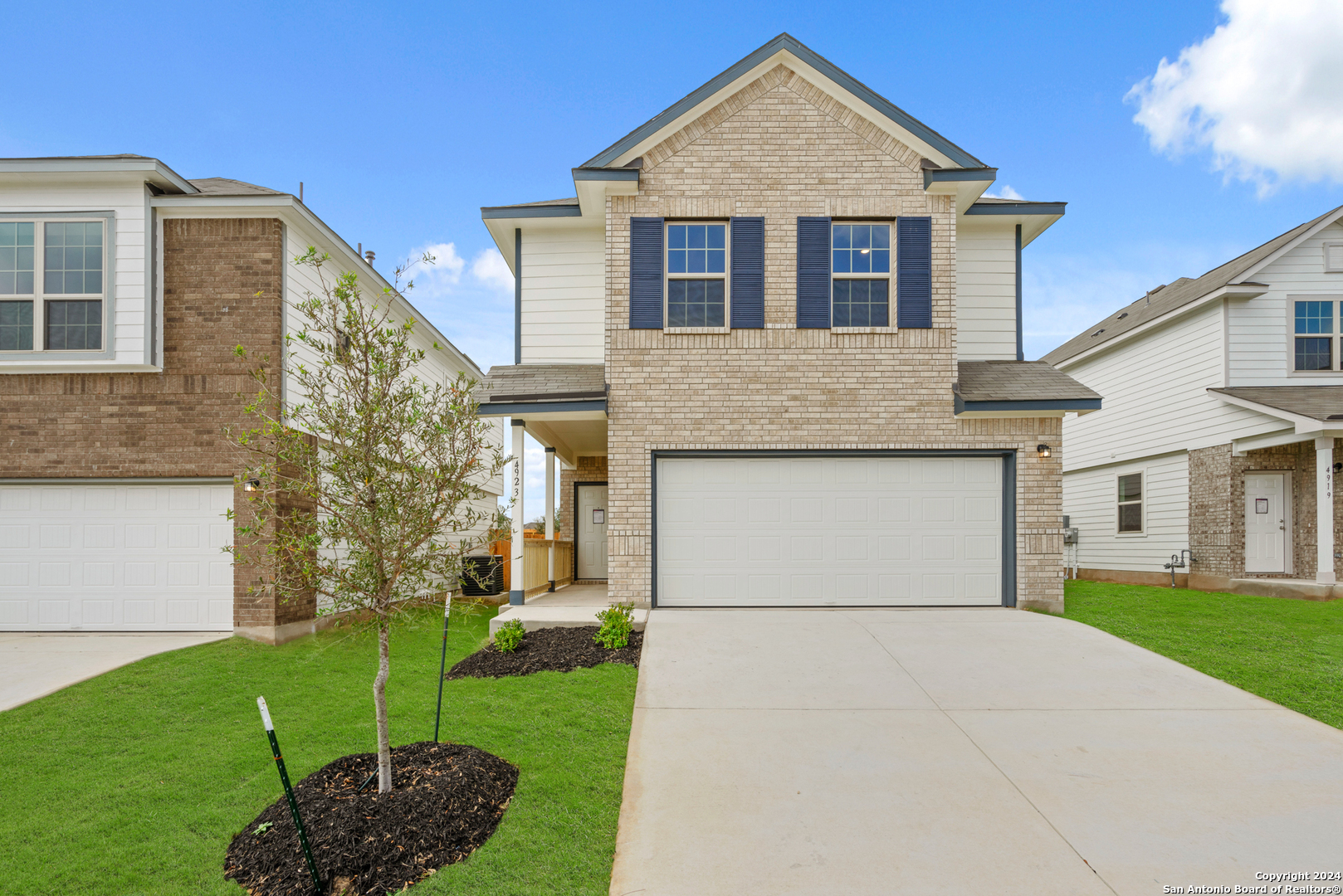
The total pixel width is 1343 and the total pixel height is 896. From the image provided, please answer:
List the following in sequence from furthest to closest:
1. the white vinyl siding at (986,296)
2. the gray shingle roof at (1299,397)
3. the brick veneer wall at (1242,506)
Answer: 1. the brick veneer wall at (1242,506)
2. the gray shingle roof at (1299,397)
3. the white vinyl siding at (986,296)

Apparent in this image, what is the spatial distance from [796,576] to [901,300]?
4287 mm

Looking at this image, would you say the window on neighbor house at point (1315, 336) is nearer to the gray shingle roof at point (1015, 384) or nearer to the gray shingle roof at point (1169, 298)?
the gray shingle roof at point (1169, 298)

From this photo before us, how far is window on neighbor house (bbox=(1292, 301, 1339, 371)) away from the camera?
14.4m

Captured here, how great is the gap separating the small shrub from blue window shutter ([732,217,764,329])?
14.3 ft

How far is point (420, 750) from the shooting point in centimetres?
496

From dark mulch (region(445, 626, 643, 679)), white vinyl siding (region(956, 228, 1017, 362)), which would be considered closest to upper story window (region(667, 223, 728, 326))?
white vinyl siding (region(956, 228, 1017, 362))

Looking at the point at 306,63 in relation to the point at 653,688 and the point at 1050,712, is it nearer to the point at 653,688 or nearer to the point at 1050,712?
the point at 653,688

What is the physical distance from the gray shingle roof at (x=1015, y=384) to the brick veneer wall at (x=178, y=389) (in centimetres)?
989

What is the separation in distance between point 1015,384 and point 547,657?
300 inches

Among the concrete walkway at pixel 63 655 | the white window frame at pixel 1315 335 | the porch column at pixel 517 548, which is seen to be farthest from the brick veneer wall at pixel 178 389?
the white window frame at pixel 1315 335

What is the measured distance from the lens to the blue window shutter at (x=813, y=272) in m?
10.2

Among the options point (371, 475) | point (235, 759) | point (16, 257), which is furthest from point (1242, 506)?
point (16, 257)

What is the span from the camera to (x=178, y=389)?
9711 millimetres

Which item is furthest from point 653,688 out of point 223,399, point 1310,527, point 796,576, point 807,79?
point 1310,527
